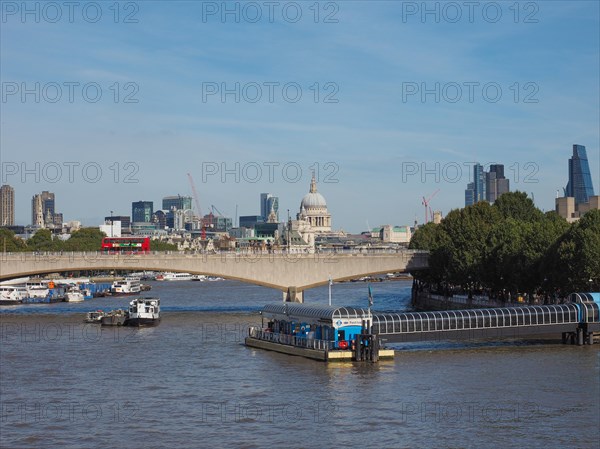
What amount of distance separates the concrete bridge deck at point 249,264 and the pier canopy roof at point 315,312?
109ft

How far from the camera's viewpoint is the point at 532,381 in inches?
2349

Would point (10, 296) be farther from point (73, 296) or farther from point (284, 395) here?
point (284, 395)

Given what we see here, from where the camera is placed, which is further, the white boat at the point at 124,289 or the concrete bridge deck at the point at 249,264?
the white boat at the point at 124,289

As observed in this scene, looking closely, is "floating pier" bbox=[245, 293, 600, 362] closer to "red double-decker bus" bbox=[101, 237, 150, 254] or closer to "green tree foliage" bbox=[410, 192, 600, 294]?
"green tree foliage" bbox=[410, 192, 600, 294]

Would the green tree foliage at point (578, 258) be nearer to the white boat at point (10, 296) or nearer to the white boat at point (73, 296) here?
the white boat at point (73, 296)

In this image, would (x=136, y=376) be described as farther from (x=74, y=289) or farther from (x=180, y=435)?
(x=74, y=289)

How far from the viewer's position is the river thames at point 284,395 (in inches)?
1831

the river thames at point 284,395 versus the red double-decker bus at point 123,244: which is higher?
the red double-decker bus at point 123,244

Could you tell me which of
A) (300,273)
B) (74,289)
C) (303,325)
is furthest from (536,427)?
(74,289)

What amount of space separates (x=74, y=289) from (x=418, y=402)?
326 ft

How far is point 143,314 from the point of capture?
9612 centimetres

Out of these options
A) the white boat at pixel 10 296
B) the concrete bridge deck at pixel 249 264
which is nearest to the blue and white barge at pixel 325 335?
the concrete bridge deck at pixel 249 264

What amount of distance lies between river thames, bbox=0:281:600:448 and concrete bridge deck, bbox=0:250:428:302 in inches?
1050

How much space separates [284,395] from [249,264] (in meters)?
59.7
